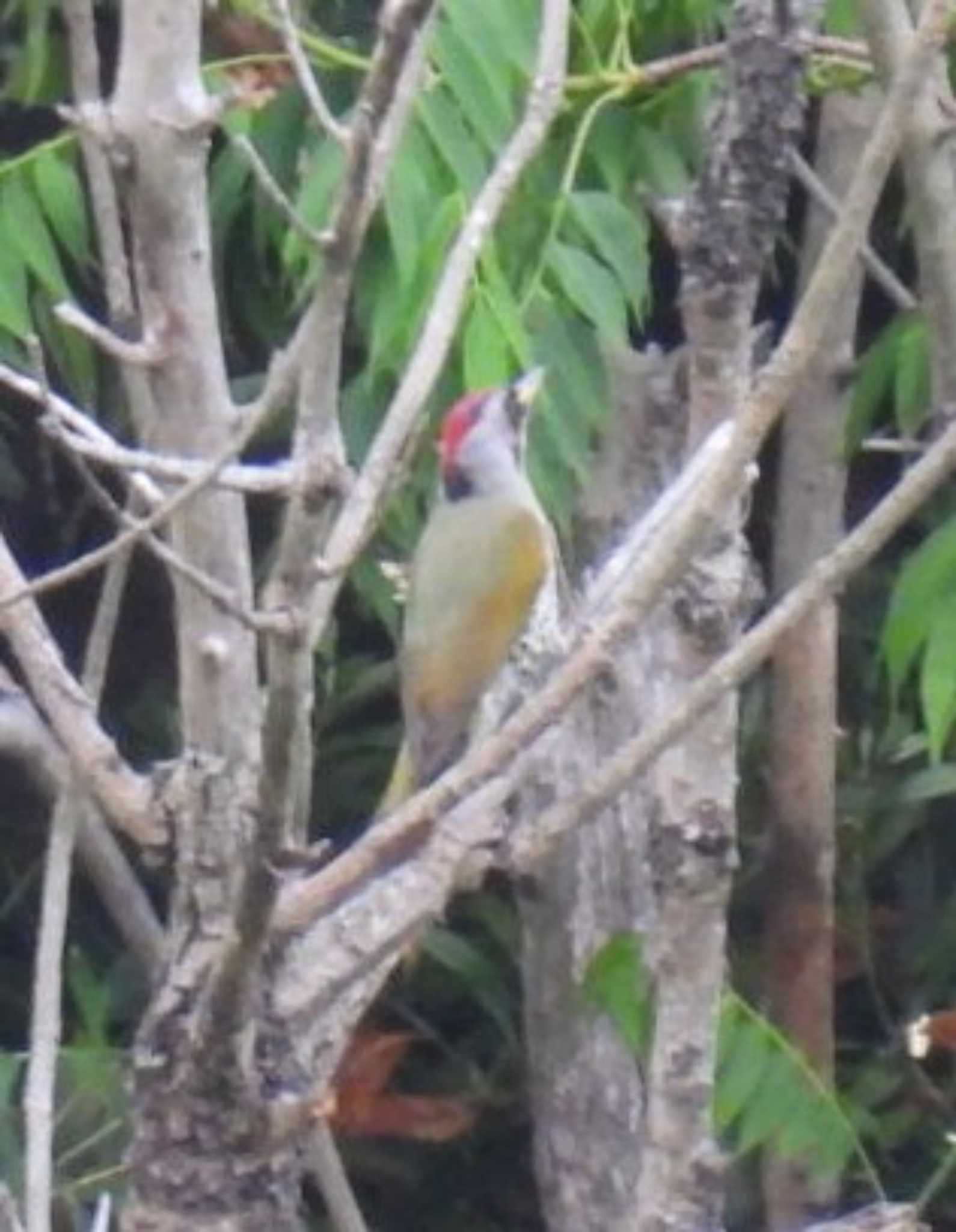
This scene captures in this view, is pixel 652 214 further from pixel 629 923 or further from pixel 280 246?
pixel 629 923

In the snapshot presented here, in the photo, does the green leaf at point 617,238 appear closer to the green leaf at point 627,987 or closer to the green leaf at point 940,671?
the green leaf at point 940,671

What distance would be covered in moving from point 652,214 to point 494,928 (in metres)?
1.03

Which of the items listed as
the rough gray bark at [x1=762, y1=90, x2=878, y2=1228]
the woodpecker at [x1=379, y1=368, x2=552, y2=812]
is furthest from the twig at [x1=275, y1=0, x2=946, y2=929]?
the rough gray bark at [x1=762, y1=90, x2=878, y2=1228]

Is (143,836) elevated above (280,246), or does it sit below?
below

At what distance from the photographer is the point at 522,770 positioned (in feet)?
9.11

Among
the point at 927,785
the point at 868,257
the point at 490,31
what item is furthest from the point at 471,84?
the point at 927,785

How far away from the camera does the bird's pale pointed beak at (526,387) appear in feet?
10.7

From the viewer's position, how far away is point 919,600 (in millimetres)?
3406

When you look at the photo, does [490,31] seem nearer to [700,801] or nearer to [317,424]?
[700,801]

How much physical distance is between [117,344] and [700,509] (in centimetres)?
43

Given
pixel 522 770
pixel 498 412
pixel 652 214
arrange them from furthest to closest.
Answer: pixel 652 214 < pixel 498 412 < pixel 522 770

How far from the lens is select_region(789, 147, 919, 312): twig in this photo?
3889 mm

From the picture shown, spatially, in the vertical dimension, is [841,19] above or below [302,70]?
below

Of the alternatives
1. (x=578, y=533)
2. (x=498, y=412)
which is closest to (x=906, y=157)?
(x=498, y=412)
